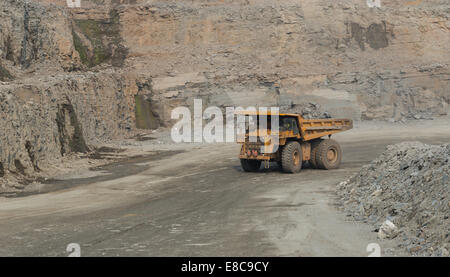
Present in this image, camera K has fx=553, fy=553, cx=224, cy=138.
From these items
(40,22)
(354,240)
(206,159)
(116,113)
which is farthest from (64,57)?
(354,240)

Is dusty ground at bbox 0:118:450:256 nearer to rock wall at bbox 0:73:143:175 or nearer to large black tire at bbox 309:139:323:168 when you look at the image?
large black tire at bbox 309:139:323:168

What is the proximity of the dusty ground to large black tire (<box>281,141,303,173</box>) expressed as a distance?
12.3 inches

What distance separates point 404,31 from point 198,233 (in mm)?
32172

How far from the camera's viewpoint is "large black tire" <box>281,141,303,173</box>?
18938 millimetres

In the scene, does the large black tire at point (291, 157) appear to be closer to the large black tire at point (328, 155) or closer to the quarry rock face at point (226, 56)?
the large black tire at point (328, 155)

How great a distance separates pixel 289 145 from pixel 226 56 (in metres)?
19.9

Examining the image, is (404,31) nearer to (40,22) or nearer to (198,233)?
(40,22)

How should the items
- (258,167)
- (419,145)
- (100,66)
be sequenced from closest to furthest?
(419,145), (258,167), (100,66)

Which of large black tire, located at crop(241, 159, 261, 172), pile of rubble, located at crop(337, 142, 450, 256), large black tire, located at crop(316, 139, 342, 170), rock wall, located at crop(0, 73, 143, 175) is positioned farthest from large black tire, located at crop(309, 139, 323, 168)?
rock wall, located at crop(0, 73, 143, 175)

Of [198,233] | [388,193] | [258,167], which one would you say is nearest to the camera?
[198,233]

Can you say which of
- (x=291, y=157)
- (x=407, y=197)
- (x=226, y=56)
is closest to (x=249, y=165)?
(x=291, y=157)

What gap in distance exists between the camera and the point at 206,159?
23750 millimetres

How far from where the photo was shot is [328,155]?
20328 millimetres

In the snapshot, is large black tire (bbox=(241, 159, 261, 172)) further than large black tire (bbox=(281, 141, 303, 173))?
Yes
